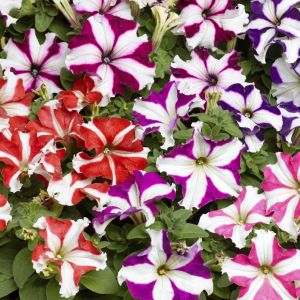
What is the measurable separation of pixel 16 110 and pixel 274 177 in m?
0.67

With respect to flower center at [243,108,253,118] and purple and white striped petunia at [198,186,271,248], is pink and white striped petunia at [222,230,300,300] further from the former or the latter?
flower center at [243,108,253,118]

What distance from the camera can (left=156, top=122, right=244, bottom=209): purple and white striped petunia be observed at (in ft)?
4.86

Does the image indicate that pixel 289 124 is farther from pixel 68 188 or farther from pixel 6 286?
pixel 6 286

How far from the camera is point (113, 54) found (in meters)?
1.67

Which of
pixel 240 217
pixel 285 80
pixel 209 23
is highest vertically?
pixel 209 23

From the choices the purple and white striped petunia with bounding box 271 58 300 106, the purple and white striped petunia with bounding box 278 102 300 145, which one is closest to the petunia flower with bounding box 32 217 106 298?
the purple and white striped petunia with bounding box 278 102 300 145

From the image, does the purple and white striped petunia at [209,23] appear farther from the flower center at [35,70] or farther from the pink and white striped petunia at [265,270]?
the pink and white striped petunia at [265,270]

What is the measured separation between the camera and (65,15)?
5.63ft

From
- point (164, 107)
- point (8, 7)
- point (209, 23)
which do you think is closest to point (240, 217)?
point (164, 107)

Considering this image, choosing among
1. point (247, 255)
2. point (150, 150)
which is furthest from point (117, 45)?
point (247, 255)

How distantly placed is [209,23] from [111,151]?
20.8 inches

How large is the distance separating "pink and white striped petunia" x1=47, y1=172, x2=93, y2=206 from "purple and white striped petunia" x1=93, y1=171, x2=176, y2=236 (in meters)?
0.06

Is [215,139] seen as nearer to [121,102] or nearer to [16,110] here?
[121,102]

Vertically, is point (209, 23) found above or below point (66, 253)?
above
